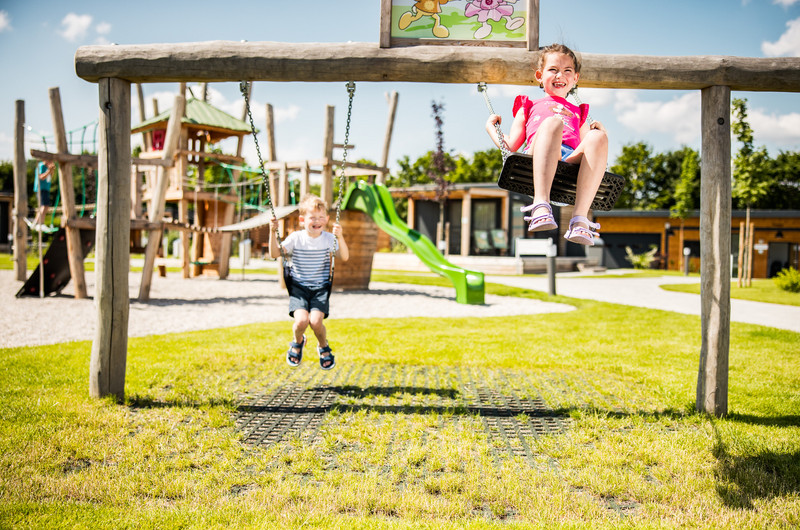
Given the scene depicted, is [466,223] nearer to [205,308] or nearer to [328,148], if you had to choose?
[328,148]

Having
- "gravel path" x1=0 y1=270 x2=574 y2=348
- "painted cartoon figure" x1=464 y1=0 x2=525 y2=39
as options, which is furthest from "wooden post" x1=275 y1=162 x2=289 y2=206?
"painted cartoon figure" x1=464 y1=0 x2=525 y2=39

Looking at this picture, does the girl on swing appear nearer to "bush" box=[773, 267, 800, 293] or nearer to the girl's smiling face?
the girl's smiling face

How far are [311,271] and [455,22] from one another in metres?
2.26

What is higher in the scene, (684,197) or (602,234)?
(684,197)

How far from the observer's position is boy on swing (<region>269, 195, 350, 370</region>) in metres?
4.93

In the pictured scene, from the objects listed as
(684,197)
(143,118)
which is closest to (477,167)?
(684,197)

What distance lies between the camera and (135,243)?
14.6 m

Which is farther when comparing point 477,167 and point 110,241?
point 477,167

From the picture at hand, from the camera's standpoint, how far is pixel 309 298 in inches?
197

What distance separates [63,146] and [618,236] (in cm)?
3241

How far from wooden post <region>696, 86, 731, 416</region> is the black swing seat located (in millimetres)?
Answer: 831

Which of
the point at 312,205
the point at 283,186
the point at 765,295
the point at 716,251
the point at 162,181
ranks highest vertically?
the point at 283,186

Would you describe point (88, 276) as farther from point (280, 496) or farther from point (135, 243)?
point (280, 496)

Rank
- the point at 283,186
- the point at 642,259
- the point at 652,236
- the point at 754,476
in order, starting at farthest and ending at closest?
the point at 652,236
the point at 642,259
the point at 283,186
the point at 754,476
